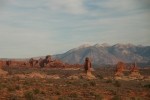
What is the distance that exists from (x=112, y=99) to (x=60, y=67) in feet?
266

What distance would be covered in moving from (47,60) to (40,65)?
3.39 metres

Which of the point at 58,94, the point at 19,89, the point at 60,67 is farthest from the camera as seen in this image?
the point at 60,67

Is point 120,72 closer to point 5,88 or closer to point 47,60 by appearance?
point 47,60

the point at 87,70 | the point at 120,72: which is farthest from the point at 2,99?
the point at 120,72

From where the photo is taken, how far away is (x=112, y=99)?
2481 centimetres

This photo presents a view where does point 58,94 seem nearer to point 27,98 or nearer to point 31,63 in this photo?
point 27,98

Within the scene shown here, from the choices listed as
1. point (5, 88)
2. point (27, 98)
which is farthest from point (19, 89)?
point (27, 98)

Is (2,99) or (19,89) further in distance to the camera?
(19,89)

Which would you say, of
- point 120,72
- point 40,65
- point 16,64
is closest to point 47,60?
point 40,65

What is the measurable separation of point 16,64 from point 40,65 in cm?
810

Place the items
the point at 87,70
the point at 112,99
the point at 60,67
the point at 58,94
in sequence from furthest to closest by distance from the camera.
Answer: the point at 60,67
the point at 87,70
the point at 58,94
the point at 112,99

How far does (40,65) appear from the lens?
109062 millimetres

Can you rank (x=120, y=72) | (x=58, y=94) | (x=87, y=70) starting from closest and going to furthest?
(x=58, y=94) < (x=87, y=70) < (x=120, y=72)

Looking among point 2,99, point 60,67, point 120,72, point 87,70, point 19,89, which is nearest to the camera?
point 2,99
